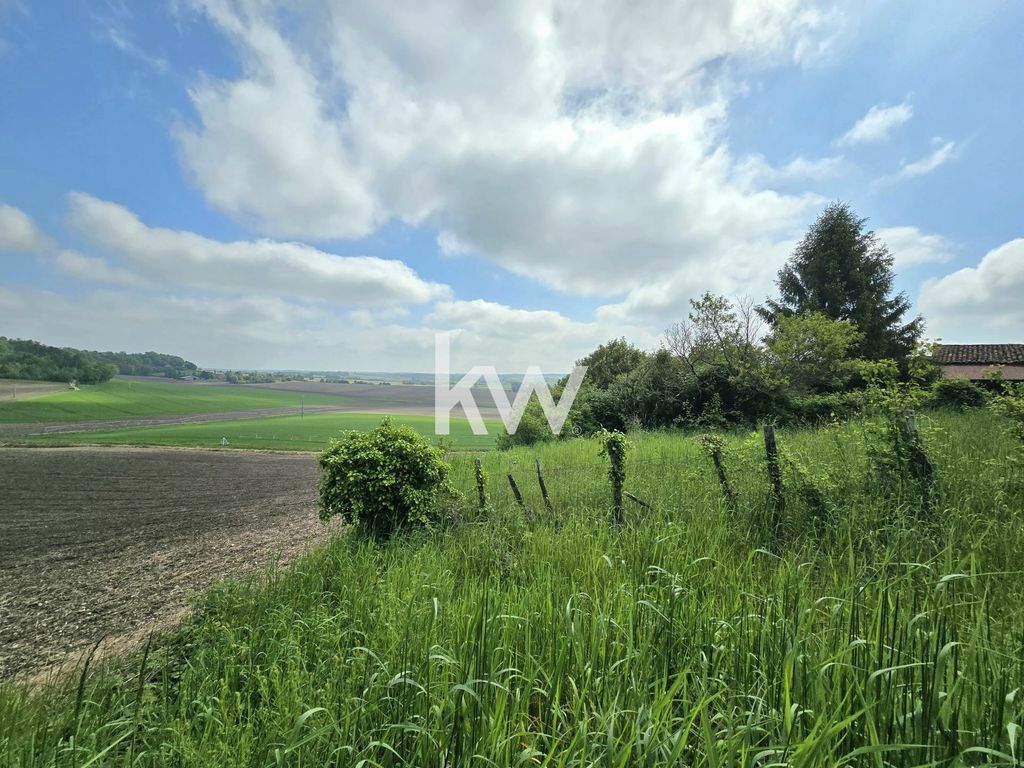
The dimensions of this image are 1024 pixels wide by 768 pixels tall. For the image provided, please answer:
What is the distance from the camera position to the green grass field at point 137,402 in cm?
3259

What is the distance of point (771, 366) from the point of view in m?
14.1

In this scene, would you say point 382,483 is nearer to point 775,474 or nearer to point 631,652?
point 631,652

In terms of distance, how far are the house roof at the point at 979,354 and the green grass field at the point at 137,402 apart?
6533 centimetres

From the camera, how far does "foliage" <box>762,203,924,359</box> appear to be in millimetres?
21469

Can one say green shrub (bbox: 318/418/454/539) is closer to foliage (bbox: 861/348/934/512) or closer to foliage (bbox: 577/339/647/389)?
foliage (bbox: 861/348/934/512)

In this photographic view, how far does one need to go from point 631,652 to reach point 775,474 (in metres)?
3.12

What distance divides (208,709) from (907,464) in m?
5.84

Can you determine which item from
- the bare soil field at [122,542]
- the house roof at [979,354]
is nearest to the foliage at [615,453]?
the bare soil field at [122,542]

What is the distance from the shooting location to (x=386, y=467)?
561 cm

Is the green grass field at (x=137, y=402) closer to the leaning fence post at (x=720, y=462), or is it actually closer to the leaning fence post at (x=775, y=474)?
the leaning fence post at (x=720, y=462)

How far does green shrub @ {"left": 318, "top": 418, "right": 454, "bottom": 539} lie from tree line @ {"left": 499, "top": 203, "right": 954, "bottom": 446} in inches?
238

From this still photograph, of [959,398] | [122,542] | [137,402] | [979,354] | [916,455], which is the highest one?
[979,354]

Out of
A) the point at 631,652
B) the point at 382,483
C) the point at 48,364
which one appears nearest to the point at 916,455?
the point at 631,652

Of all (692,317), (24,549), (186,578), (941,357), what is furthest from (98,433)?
(941,357)
